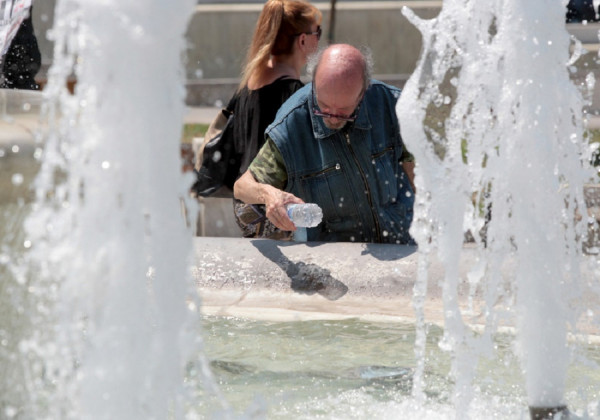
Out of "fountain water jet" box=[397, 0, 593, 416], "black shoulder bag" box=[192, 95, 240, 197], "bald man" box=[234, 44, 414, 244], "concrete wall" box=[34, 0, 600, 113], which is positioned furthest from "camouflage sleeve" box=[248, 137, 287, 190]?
"concrete wall" box=[34, 0, 600, 113]

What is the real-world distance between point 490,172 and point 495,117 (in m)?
0.13

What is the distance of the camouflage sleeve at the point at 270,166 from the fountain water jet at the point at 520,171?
4.61 feet

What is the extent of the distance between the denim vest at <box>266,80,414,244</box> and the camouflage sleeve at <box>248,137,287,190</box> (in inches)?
1.5

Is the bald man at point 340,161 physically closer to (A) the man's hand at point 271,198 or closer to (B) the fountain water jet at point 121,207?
(A) the man's hand at point 271,198

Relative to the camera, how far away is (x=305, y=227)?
3.91 meters

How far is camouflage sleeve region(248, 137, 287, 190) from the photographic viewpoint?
3.94 meters

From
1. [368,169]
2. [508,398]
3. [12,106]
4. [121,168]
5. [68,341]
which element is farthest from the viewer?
[368,169]

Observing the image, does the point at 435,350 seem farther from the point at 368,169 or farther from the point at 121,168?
the point at 121,168

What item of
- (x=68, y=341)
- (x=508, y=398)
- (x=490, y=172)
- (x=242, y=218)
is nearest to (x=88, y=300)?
(x=68, y=341)

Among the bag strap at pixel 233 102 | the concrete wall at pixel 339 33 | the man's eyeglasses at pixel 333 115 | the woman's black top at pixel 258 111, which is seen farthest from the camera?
the concrete wall at pixel 339 33

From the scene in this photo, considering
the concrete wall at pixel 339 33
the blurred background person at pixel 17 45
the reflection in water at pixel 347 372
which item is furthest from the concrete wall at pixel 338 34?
the reflection in water at pixel 347 372

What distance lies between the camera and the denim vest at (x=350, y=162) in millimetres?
3883

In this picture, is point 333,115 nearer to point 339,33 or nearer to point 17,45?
point 17,45

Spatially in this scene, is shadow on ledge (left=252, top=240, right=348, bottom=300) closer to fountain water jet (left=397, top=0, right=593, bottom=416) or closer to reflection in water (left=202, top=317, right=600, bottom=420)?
reflection in water (left=202, top=317, right=600, bottom=420)
